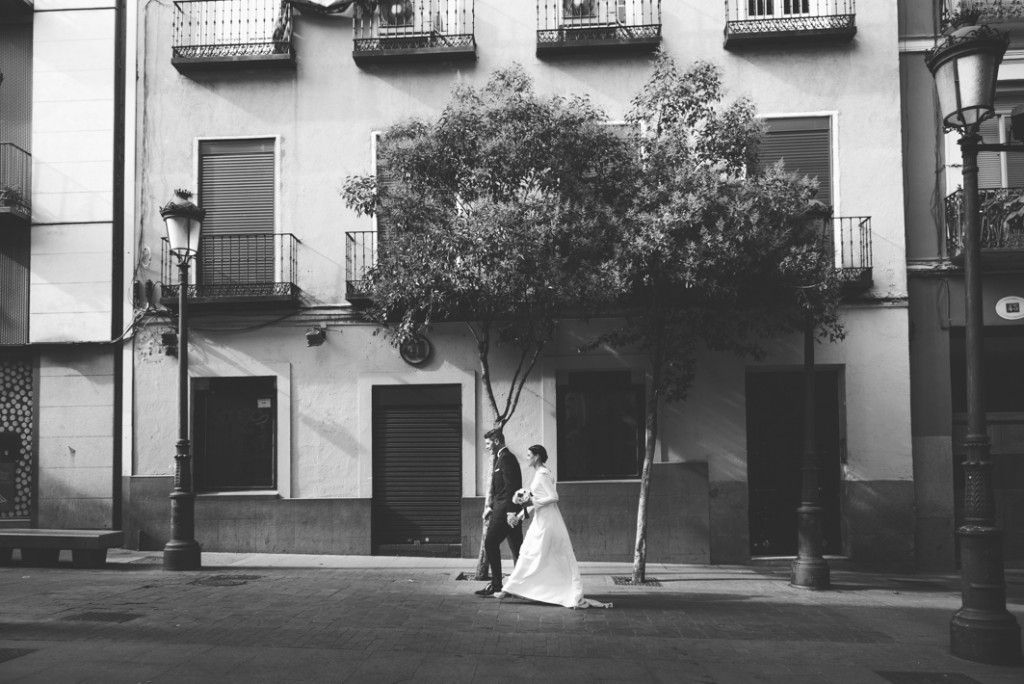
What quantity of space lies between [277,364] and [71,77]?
5837mm

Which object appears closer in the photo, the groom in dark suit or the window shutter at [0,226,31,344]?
the groom in dark suit

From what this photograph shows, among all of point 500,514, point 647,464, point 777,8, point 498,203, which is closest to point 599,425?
point 647,464

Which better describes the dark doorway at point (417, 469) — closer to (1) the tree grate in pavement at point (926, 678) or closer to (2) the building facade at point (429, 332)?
(2) the building facade at point (429, 332)

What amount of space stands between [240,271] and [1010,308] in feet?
38.6

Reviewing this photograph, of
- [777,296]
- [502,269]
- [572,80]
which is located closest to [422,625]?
[502,269]

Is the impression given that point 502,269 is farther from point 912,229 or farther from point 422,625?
point 912,229

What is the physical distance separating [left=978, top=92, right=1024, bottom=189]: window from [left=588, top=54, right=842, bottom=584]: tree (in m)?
4.25

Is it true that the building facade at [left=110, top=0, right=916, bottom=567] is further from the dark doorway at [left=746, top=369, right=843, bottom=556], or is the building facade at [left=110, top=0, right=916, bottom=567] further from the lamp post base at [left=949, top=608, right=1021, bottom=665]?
the lamp post base at [left=949, top=608, right=1021, bottom=665]

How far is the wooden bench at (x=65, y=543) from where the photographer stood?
12.6 m

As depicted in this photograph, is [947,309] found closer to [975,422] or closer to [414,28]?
[975,422]

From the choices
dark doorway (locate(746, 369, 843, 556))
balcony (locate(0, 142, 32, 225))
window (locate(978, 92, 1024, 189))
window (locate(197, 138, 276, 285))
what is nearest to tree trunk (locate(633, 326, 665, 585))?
dark doorway (locate(746, 369, 843, 556))

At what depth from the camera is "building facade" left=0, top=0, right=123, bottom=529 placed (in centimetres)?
1488

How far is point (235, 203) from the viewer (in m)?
15.1

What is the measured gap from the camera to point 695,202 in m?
11.0
